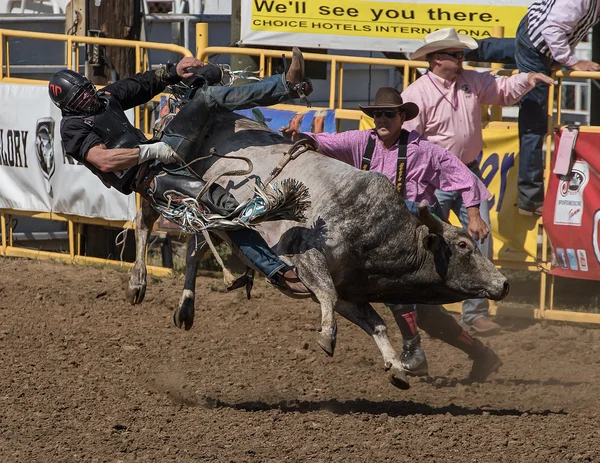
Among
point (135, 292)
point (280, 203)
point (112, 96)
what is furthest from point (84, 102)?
point (280, 203)

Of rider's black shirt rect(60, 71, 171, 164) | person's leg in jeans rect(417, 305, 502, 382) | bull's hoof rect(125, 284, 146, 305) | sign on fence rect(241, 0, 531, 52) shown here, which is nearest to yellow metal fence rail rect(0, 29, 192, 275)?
sign on fence rect(241, 0, 531, 52)

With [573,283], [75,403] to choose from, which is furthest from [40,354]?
[573,283]

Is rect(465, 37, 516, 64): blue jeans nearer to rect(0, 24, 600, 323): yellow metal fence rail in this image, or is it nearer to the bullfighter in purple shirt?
rect(0, 24, 600, 323): yellow metal fence rail

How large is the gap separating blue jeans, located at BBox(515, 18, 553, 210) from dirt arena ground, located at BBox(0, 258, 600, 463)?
1.13 m

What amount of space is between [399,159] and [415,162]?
0.12m

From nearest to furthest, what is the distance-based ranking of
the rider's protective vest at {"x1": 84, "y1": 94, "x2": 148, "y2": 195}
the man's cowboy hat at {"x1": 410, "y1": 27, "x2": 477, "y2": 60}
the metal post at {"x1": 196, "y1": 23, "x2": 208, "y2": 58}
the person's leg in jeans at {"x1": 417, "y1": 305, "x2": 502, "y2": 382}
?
the rider's protective vest at {"x1": 84, "y1": 94, "x2": 148, "y2": 195}
the person's leg in jeans at {"x1": 417, "y1": 305, "x2": 502, "y2": 382}
the man's cowboy hat at {"x1": 410, "y1": 27, "x2": 477, "y2": 60}
the metal post at {"x1": 196, "y1": 23, "x2": 208, "y2": 58}

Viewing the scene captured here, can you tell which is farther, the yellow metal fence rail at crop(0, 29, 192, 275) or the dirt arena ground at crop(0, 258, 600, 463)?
the yellow metal fence rail at crop(0, 29, 192, 275)

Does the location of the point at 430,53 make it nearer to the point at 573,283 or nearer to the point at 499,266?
the point at 499,266

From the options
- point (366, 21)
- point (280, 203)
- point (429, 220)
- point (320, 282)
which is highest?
point (366, 21)

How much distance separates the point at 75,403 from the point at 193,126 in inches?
71.0

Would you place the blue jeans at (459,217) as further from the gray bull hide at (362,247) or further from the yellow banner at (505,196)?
the gray bull hide at (362,247)

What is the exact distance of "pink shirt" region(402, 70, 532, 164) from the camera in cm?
745

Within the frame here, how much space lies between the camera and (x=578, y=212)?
8156 mm

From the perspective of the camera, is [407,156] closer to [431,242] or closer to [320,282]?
[431,242]
